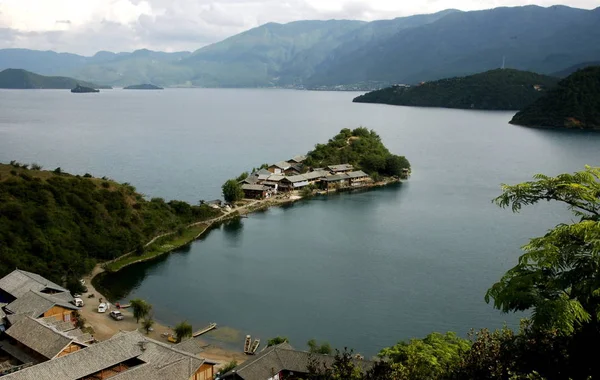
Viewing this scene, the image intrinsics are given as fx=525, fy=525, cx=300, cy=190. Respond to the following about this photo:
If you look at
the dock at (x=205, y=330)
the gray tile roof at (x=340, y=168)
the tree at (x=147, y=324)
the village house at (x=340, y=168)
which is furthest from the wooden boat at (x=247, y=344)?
the gray tile roof at (x=340, y=168)

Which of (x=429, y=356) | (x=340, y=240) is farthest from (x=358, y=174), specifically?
(x=429, y=356)

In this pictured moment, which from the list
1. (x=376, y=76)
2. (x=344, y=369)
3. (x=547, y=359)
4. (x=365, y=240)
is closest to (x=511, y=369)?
(x=547, y=359)

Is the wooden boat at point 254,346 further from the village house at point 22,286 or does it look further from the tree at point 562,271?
the tree at point 562,271

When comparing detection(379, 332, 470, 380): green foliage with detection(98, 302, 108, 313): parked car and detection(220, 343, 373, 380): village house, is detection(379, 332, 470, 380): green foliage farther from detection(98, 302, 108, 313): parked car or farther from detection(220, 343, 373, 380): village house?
detection(98, 302, 108, 313): parked car

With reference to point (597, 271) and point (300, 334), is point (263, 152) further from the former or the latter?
point (597, 271)

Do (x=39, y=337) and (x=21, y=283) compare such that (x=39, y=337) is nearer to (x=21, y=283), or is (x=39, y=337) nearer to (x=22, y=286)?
(x=22, y=286)

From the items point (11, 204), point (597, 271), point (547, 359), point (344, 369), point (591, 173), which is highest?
point (591, 173)
